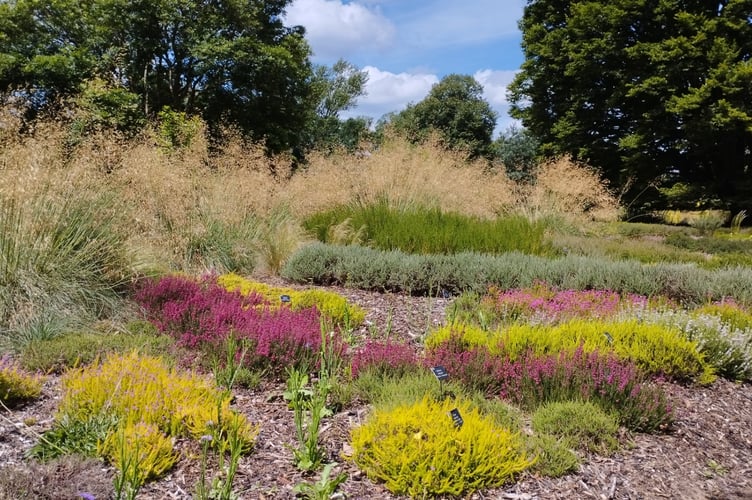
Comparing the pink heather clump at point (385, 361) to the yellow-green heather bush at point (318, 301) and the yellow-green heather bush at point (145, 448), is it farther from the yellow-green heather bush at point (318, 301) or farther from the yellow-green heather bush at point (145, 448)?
the yellow-green heather bush at point (145, 448)

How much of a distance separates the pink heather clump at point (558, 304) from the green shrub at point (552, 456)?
209 cm

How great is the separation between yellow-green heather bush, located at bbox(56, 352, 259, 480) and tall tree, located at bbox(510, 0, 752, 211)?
15.5 m

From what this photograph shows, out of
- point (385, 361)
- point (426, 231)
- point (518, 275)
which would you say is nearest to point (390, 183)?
point (426, 231)

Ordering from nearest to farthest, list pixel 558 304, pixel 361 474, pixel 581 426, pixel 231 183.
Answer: pixel 361 474 → pixel 581 426 → pixel 558 304 → pixel 231 183

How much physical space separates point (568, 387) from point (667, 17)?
20.0 meters

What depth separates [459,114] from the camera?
29.0 meters

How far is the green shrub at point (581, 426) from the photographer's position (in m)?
2.43

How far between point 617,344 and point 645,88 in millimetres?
17064

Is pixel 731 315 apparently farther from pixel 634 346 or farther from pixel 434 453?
pixel 434 453

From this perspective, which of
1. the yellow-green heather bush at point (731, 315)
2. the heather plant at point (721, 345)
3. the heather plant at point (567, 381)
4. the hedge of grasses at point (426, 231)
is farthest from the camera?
the hedge of grasses at point (426, 231)

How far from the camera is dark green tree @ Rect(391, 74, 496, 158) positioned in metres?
29.1

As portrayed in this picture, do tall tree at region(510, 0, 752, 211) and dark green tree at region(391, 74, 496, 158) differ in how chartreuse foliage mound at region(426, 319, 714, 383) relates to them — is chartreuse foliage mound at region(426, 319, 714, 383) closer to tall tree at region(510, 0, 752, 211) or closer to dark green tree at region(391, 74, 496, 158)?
tall tree at region(510, 0, 752, 211)

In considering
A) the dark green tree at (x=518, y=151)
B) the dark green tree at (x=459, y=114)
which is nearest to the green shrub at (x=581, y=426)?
the dark green tree at (x=518, y=151)

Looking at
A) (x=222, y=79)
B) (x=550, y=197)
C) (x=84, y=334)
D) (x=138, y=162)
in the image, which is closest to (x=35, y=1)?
(x=222, y=79)
